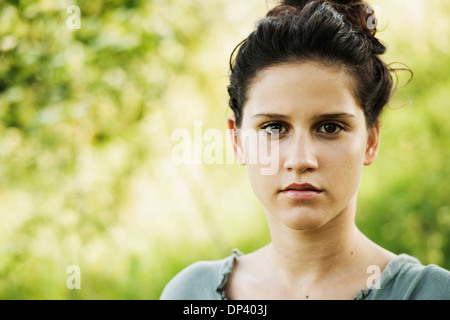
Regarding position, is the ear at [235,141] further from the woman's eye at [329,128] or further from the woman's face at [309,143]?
the woman's eye at [329,128]

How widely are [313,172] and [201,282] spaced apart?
1.65 feet

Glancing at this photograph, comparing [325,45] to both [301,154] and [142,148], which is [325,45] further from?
[142,148]

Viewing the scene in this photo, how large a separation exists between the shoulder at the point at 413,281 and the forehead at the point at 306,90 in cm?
37

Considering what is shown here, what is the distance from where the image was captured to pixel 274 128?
1.12 meters

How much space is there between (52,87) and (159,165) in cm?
70

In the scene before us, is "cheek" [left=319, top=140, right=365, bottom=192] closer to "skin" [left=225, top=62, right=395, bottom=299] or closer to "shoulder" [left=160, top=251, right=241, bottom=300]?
"skin" [left=225, top=62, right=395, bottom=299]

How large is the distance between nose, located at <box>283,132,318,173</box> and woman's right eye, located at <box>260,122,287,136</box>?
39 mm

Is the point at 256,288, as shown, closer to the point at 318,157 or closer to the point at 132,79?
the point at 318,157

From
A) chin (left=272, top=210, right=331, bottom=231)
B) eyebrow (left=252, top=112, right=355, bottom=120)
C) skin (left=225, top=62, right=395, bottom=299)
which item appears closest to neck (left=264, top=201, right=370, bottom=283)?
skin (left=225, top=62, right=395, bottom=299)

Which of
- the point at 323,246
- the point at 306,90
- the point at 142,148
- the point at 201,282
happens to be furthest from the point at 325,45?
the point at 142,148

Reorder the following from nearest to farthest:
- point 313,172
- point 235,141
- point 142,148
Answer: point 313,172, point 235,141, point 142,148

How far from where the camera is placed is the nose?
1.05 metres

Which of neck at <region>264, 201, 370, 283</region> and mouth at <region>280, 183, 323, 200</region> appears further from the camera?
neck at <region>264, 201, 370, 283</region>

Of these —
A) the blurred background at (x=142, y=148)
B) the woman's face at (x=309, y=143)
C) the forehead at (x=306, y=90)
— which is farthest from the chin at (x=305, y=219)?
the blurred background at (x=142, y=148)
